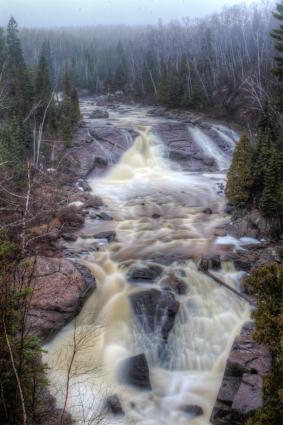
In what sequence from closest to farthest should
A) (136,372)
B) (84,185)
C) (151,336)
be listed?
(136,372)
(151,336)
(84,185)

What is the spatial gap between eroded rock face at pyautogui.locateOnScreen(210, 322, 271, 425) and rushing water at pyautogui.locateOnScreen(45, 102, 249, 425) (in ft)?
1.99

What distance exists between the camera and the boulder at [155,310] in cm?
1486

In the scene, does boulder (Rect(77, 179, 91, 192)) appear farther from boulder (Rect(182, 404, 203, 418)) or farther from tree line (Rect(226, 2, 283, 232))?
boulder (Rect(182, 404, 203, 418))

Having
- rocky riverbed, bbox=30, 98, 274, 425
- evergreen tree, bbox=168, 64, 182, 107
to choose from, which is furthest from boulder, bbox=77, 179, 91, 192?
evergreen tree, bbox=168, 64, 182, 107

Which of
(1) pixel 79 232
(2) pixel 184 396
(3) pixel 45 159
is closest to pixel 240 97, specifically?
(3) pixel 45 159

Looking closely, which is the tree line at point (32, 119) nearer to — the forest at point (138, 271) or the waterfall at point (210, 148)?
the forest at point (138, 271)

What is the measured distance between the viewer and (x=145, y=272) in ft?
57.8

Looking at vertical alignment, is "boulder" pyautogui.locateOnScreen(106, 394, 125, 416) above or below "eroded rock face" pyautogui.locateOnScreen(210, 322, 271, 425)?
below

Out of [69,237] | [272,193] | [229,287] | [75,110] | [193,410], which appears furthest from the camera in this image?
[75,110]

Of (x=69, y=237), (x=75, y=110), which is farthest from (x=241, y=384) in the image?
(x=75, y=110)

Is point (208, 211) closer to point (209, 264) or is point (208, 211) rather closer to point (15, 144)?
point (209, 264)

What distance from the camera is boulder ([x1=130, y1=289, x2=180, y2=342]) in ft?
48.7

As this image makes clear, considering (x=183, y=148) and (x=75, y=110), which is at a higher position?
(x=75, y=110)

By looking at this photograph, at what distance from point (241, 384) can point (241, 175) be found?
51.9 feet
